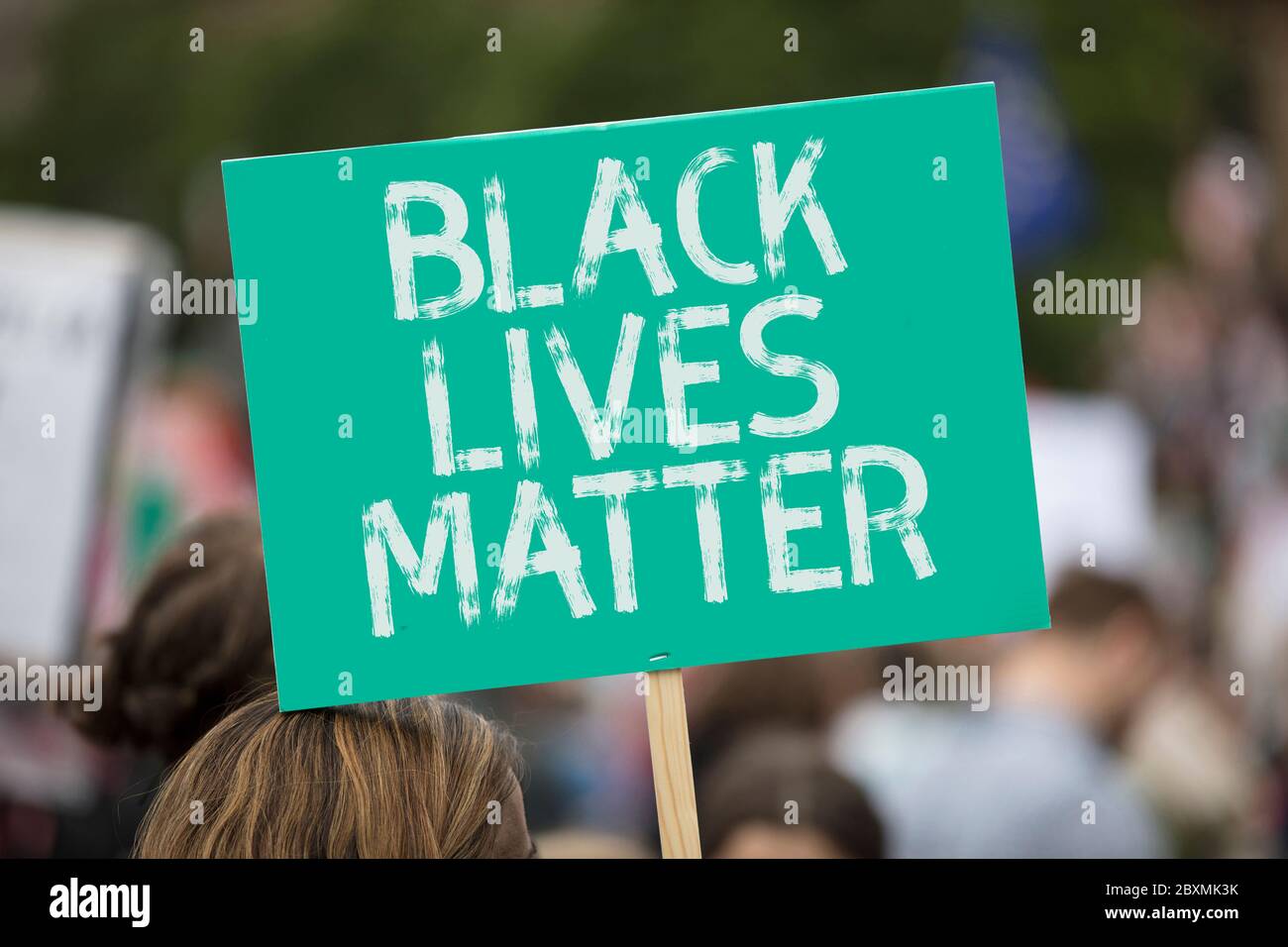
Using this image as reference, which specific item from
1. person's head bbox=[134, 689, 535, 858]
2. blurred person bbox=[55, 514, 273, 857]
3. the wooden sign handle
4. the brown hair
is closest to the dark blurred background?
the brown hair

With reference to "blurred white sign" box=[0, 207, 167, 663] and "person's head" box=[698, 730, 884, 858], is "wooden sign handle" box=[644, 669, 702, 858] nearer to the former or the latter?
"person's head" box=[698, 730, 884, 858]

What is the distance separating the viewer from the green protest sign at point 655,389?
5.46 ft

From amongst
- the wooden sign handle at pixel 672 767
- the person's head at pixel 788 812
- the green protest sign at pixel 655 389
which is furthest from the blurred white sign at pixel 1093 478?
the wooden sign handle at pixel 672 767

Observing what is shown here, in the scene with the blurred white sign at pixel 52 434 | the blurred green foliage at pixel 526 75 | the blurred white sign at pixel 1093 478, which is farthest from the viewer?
the blurred green foliage at pixel 526 75

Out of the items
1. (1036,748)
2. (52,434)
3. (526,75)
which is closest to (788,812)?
(1036,748)

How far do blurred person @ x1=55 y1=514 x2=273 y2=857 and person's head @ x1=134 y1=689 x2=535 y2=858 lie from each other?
0.53m

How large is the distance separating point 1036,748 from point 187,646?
5.60 feet

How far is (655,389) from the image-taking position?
5.61ft

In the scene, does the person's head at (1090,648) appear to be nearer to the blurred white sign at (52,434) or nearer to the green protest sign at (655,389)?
the green protest sign at (655,389)

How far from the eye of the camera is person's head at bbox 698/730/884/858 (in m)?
2.36

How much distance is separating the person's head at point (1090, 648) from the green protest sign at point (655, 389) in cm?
178

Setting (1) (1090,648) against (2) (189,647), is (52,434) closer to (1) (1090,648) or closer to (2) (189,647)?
(2) (189,647)
